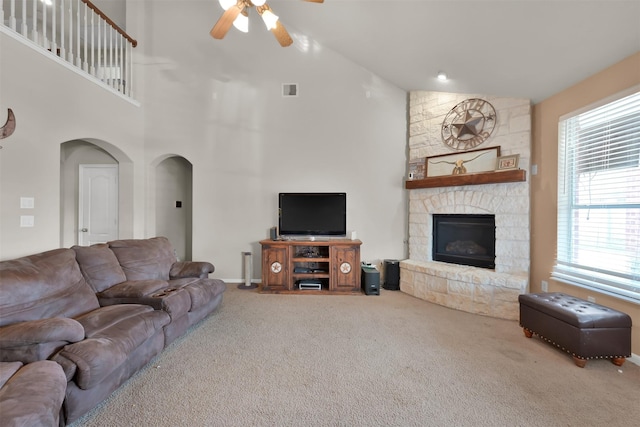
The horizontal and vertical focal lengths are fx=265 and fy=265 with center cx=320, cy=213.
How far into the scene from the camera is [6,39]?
253cm

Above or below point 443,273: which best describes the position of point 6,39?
above

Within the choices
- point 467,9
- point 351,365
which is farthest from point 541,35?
point 351,365

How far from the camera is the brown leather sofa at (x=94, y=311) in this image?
1461mm

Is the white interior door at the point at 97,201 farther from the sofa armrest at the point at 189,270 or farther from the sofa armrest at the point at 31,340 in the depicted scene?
the sofa armrest at the point at 31,340

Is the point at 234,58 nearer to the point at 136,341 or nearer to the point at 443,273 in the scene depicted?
the point at 136,341

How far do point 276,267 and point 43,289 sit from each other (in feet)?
8.16

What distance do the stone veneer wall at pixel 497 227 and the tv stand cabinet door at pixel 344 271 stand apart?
2.52 ft

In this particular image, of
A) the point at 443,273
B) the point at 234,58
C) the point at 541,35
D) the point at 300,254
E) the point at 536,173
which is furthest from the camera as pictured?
the point at 234,58

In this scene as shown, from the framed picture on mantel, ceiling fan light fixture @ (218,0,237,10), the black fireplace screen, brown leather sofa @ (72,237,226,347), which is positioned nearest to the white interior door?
brown leather sofa @ (72,237,226,347)

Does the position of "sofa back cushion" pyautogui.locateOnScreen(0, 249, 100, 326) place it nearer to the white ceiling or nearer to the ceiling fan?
the ceiling fan

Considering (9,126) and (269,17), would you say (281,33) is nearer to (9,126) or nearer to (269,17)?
(269,17)

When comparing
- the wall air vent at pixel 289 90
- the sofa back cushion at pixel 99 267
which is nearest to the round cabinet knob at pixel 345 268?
the sofa back cushion at pixel 99 267

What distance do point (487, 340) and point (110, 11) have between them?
306 inches

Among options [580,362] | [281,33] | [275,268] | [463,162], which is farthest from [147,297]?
[463,162]
